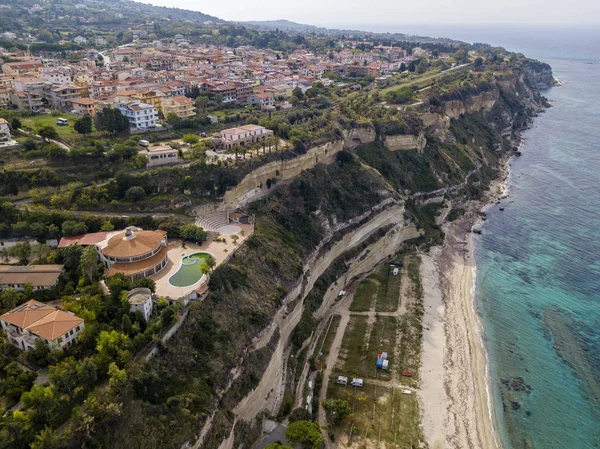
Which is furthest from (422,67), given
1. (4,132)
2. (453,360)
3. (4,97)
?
(4,132)

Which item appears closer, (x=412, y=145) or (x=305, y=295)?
(x=305, y=295)

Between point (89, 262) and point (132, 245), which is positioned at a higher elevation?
point (89, 262)

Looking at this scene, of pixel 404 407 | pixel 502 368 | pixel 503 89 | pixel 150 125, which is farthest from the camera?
pixel 503 89

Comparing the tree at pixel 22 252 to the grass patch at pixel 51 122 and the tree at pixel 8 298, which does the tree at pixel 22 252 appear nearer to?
the tree at pixel 8 298

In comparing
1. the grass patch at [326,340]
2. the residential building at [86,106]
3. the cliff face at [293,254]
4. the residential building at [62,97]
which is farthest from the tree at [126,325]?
the residential building at [62,97]

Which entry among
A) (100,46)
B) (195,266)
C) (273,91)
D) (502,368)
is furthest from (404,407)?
(100,46)

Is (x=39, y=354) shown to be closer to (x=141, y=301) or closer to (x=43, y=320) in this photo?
(x=43, y=320)

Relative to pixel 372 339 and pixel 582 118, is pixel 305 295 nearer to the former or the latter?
pixel 372 339
